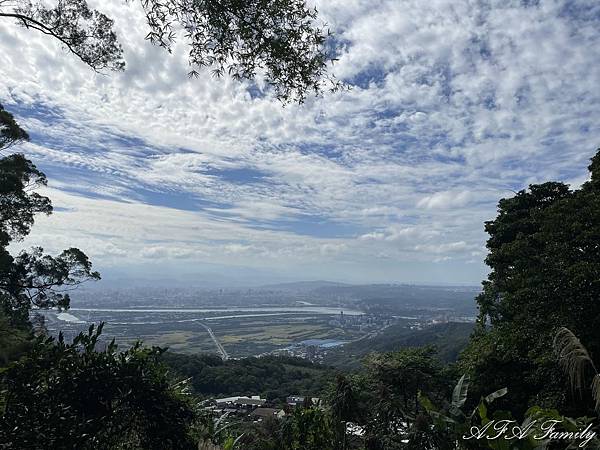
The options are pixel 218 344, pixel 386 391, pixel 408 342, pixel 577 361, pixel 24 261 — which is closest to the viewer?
pixel 577 361

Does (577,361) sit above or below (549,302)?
below

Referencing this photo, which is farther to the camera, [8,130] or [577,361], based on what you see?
[8,130]

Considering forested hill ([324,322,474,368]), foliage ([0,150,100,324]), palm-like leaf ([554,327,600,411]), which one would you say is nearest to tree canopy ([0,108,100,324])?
foliage ([0,150,100,324])

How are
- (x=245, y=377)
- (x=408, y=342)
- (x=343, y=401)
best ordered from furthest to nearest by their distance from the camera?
(x=408, y=342), (x=245, y=377), (x=343, y=401)

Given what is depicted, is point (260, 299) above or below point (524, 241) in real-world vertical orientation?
below

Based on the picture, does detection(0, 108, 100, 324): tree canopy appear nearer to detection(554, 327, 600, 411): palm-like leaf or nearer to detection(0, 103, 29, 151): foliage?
detection(0, 103, 29, 151): foliage

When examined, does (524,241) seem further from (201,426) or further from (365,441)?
(201,426)

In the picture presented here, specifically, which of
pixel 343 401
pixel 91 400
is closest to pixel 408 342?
pixel 343 401

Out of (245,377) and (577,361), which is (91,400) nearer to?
(577,361)

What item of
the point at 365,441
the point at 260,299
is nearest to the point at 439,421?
the point at 365,441
